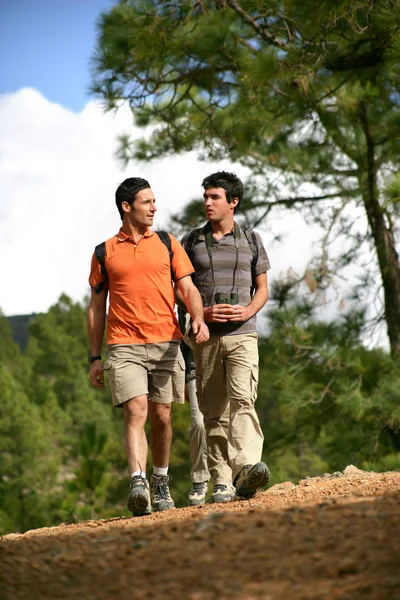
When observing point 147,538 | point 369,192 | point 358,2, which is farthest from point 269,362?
point 147,538

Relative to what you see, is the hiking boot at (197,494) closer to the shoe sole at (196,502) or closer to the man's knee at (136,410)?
the shoe sole at (196,502)

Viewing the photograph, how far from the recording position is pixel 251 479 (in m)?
5.13

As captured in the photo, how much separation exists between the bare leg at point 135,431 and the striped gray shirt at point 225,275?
0.65 metres

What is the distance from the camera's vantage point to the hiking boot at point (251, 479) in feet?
16.7

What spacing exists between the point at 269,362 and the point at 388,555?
8.63 meters

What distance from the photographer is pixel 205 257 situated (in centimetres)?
562

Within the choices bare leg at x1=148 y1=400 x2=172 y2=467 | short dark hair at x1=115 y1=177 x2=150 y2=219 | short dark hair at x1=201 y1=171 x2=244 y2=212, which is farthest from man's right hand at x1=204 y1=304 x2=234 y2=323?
short dark hair at x1=115 y1=177 x2=150 y2=219

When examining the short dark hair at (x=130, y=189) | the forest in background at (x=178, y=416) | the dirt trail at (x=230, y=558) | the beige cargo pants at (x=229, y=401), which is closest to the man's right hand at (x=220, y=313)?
the beige cargo pants at (x=229, y=401)

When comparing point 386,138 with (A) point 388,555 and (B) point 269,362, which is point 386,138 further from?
(A) point 388,555

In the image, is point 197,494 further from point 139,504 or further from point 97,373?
point 97,373

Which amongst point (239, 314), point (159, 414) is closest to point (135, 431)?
point (159, 414)

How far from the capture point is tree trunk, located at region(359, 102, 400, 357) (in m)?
11.0

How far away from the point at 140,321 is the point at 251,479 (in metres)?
1.08

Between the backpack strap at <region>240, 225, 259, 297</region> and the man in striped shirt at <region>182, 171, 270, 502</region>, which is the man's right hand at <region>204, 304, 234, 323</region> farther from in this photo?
the backpack strap at <region>240, 225, 259, 297</region>
